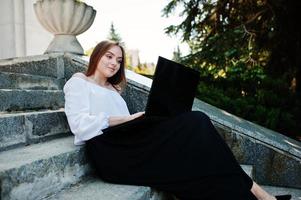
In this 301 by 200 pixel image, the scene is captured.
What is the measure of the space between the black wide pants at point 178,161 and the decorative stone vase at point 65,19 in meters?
2.00

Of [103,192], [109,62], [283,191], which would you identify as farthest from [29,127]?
[283,191]

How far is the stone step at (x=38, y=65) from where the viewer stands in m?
3.69

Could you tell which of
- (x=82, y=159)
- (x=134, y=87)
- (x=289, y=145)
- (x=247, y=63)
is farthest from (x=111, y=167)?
(x=247, y=63)

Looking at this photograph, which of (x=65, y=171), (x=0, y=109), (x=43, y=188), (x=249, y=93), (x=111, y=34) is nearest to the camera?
(x=43, y=188)

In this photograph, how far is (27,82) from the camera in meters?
3.15

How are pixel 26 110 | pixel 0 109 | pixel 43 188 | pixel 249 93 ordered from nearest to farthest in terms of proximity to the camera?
pixel 43 188 < pixel 0 109 < pixel 26 110 < pixel 249 93

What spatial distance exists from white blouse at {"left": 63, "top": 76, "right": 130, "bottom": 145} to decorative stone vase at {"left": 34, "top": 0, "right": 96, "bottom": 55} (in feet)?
4.37

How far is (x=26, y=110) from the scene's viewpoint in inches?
108

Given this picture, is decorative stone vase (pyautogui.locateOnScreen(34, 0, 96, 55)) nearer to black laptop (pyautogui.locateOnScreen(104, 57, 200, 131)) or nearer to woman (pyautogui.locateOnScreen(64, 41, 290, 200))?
woman (pyautogui.locateOnScreen(64, 41, 290, 200))

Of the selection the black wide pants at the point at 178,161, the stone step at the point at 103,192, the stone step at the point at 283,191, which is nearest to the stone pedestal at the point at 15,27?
the black wide pants at the point at 178,161

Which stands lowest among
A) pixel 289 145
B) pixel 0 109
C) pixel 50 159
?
pixel 289 145

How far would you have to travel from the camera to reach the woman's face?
9.36 feet

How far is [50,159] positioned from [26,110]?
1014 mm

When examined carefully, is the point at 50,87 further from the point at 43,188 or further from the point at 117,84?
the point at 43,188
